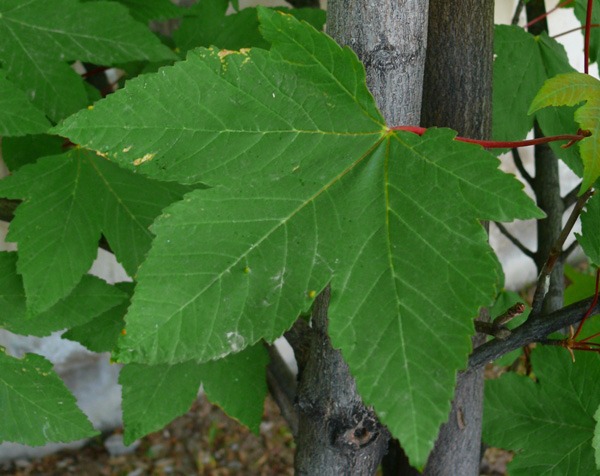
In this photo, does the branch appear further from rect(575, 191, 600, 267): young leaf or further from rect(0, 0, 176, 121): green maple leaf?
rect(0, 0, 176, 121): green maple leaf

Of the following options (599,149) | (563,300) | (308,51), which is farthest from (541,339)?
(563,300)

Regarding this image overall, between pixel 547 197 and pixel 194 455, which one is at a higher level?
pixel 547 197

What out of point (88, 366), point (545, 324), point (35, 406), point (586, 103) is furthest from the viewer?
point (88, 366)

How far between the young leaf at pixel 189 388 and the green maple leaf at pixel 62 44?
1.07 feet

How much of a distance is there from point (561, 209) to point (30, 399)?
804 mm

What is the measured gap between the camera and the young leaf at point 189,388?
2.76 feet

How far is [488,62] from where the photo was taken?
751mm

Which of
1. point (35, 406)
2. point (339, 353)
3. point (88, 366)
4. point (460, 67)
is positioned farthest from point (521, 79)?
point (88, 366)

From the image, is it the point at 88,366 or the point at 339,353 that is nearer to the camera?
the point at 339,353

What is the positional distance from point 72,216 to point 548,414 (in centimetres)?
61

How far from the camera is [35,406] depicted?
74 centimetres

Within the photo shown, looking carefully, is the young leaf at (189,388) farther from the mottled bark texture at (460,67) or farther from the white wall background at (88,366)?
the white wall background at (88,366)

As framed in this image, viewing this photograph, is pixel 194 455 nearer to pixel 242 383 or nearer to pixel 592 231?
pixel 242 383

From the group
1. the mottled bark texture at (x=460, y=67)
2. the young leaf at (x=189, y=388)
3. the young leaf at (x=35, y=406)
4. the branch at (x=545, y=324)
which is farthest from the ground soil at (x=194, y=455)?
the branch at (x=545, y=324)
